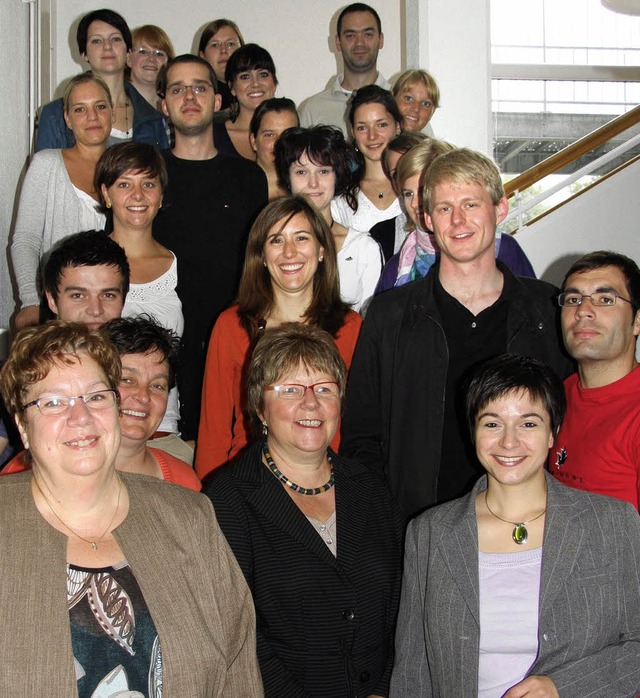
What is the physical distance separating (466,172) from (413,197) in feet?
2.58

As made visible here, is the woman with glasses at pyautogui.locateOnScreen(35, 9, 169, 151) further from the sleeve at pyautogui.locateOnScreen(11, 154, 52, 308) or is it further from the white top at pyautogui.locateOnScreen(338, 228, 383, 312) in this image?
the white top at pyautogui.locateOnScreen(338, 228, 383, 312)

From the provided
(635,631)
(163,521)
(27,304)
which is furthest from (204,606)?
(27,304)

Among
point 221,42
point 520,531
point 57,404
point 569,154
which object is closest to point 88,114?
point 221,42

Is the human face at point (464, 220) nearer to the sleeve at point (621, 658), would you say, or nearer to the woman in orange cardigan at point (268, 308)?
the woman in orange cardigan at point (268, 308)

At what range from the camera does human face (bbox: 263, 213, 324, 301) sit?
3277mm

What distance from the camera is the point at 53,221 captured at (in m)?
3.92

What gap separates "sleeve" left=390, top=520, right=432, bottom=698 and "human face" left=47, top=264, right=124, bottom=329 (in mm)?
1402

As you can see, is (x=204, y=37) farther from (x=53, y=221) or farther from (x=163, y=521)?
(x=163, y=521)

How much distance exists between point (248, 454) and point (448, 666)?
80 centimetres

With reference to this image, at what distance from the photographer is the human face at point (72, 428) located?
208 cm

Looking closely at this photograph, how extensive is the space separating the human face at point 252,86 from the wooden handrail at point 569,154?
1703mm

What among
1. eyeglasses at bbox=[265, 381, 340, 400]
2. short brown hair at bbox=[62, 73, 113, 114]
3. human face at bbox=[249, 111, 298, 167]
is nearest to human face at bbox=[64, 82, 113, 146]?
short brown hair at bbox=[62, 73, 113, 114]

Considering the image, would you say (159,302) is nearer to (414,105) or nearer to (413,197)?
(413,197)

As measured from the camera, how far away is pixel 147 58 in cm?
535
